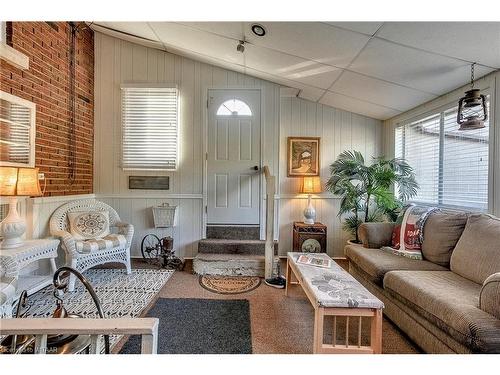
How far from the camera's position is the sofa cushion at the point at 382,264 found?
2.22 meters

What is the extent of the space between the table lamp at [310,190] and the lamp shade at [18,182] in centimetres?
311

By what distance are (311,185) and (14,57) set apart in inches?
143

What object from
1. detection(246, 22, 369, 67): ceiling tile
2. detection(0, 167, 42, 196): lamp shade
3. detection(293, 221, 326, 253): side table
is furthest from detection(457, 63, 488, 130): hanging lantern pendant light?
detection(0, 167, 42, 196): lamp shade

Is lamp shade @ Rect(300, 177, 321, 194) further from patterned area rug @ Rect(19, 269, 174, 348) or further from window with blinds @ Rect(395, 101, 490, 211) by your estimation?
patterned area rug @ Rect(19, 269, 174, 348)

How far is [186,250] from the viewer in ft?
12.7

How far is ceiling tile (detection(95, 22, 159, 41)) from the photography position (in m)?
3.20

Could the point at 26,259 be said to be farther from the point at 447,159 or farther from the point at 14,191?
the point at 447,159

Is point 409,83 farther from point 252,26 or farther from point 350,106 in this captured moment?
point 252,26

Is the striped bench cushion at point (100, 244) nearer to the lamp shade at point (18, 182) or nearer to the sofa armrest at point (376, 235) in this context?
the lamp shade at point (18, 182)

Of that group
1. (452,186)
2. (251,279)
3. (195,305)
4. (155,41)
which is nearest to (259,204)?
(251,279)

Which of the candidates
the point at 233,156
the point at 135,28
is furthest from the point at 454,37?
the point at 135,28

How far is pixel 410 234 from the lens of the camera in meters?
2.55

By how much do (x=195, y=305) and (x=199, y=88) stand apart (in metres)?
2.98

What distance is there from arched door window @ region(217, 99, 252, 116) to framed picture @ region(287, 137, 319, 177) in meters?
0.86
